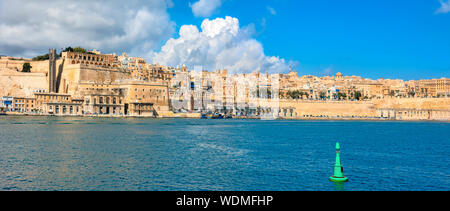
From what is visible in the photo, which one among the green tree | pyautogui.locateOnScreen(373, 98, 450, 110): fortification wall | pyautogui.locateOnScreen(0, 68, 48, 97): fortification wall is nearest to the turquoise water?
pyautogui.locateOnScreen(0, 68, 48, 97): fortification wall

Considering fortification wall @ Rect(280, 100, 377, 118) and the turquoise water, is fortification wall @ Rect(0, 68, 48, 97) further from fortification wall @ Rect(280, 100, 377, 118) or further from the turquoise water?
the turquoise water

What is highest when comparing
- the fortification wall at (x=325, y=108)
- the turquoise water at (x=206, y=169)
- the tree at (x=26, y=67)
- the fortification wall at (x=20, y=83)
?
the tree at (x=26, y=67)

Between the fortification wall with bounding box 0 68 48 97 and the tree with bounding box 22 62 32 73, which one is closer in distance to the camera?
the fortification wall with bounding box 0 68 48 97

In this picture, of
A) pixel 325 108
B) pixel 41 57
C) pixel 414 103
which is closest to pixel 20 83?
pixel 41 57

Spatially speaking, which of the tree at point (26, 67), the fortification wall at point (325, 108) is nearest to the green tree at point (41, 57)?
the tree at point (26, 67)

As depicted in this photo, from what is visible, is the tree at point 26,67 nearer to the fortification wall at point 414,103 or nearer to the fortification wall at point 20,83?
the fortification wall at point 20,83

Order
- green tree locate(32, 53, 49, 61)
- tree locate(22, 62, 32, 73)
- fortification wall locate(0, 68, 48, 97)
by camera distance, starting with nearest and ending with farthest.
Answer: fortification wall locate(0, 68, 48, 97) → tree locate(22, 62, 32, 73) → green tree locate(32, 53, 49, 61)

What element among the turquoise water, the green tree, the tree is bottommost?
the turquoise water

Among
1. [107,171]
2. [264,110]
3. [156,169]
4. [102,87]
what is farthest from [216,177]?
[264,110]

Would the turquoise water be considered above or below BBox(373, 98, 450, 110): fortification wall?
below

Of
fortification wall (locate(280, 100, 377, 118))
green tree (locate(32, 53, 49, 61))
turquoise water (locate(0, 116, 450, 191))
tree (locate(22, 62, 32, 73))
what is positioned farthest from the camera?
fortification wall (locate(280, 100, 377, 118))

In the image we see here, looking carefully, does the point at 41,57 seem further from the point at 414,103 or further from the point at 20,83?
the point at 414,103
